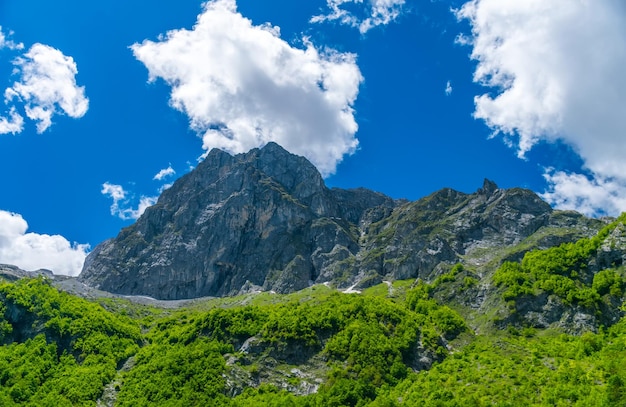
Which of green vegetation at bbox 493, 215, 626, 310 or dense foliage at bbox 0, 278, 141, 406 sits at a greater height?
green vegetation at bbox 493, 215, 626, 310

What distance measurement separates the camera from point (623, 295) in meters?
144

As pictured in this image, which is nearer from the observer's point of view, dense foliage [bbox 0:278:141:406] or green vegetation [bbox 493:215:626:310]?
dense foliage [bbox 0:278:141:406]

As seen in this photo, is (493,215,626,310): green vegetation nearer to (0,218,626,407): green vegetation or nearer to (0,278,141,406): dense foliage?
(0,218,626,407): green vegetation

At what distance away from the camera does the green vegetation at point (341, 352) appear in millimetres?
107000

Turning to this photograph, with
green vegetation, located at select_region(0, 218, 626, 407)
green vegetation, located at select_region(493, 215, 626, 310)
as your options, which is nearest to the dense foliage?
green vegetation, located at select_region(0, 218, 626, 407)

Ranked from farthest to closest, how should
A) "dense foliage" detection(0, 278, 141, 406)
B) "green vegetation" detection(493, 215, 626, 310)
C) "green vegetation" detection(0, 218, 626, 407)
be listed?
"green vegetation" detection(493, 215, 626, 310) → "dense foliage" detection(0, 278, 141, 406) → "green vegetation" detection(0, 218, 626, 407)

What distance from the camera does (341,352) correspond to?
13950 cm

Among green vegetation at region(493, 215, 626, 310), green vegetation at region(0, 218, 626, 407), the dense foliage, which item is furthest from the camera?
green vegetation at region(493, 215, 626, 310)

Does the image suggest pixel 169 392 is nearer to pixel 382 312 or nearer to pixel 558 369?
pixel 382 312

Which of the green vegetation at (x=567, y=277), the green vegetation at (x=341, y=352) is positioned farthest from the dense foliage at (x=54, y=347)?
the green vegetation at (x=567, y=277)

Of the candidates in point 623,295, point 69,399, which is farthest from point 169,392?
point 623,295

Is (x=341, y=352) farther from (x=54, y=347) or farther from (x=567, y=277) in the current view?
(x=54, y=347)

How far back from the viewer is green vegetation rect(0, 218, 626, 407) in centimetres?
10700

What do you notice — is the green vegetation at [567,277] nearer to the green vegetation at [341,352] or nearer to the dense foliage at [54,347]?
the green vegetation at [341,352]
